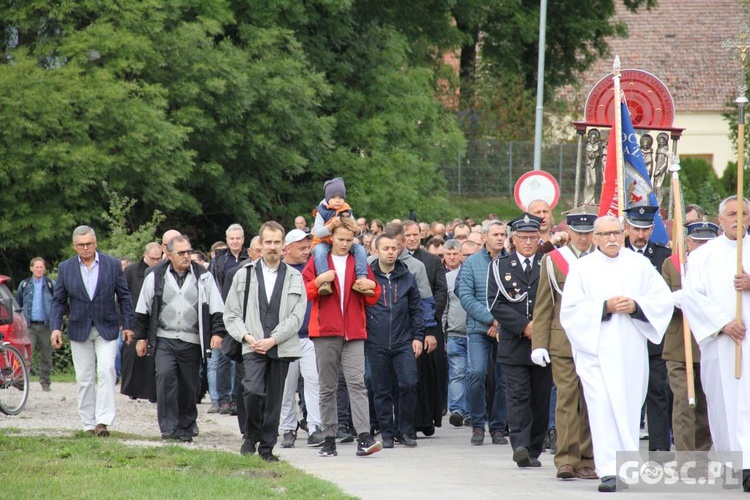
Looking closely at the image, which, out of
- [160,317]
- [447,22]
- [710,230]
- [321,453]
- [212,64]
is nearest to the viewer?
[710,230]

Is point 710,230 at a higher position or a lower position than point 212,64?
lower

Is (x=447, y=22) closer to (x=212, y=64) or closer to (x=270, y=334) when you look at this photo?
(x=212, y=64)

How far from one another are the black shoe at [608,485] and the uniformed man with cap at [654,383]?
2182 millimetres

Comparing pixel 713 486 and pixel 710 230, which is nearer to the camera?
pixel 713 486

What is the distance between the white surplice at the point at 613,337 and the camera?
1016cm

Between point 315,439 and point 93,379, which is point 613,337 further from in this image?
point 93,379

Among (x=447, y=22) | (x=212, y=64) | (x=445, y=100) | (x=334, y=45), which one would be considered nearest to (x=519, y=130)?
(x=445, y=100)

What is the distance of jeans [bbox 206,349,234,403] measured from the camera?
56.3 feet

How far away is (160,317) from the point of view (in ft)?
44.8

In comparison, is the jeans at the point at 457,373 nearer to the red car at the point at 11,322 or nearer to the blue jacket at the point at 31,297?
the red car at the point at 11,322

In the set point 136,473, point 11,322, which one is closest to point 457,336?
point 136,473

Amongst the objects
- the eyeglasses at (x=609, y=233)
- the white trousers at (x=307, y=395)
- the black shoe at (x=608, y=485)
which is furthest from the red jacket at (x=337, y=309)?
the black shoe at (x=608, y=485)

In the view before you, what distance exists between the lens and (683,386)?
1127cm

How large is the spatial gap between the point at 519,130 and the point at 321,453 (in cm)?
3397
